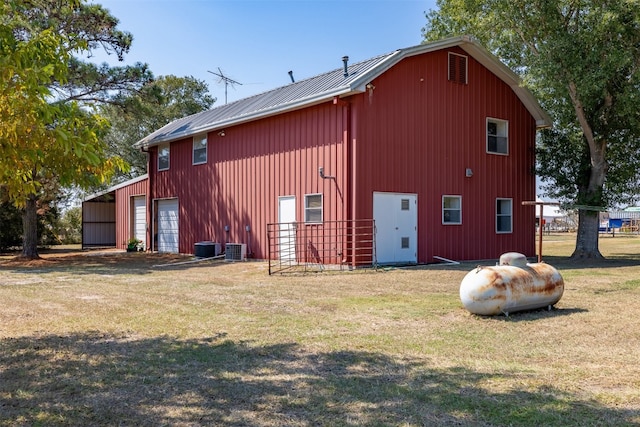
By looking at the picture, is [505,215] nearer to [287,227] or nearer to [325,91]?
[287,227]

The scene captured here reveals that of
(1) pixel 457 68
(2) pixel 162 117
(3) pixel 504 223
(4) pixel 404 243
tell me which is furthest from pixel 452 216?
(2) pixel 162 117

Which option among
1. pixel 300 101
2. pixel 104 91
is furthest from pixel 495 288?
pixel 104 91

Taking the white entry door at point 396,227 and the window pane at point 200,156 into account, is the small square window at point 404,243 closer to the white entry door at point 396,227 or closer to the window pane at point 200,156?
the white entry door at point 396,227

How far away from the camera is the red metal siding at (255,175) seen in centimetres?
1395

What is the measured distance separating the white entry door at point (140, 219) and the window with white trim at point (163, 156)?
6.83 ft

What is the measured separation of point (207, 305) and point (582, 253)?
13967 millimetres

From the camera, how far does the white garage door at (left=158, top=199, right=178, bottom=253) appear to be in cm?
1989

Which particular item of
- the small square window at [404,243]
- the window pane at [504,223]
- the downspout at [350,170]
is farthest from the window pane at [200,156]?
the window pane at [504,223]

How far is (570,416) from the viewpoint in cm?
352

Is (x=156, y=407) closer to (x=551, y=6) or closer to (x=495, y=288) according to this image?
(x=495, y=288)

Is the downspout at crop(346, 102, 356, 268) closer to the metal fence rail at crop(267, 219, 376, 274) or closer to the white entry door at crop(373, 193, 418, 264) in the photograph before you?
the metal fence rail at crop(267, 219, 376, 274)

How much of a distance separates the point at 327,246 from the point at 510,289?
24.4 feet

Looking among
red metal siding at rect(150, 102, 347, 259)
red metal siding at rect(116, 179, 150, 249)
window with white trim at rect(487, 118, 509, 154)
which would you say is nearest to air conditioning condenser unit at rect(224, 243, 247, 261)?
red metal siding at rect(150, 102, 347, 259)

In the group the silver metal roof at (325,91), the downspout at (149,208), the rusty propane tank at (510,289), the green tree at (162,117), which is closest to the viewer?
the rusty propane tank at (510,289)
